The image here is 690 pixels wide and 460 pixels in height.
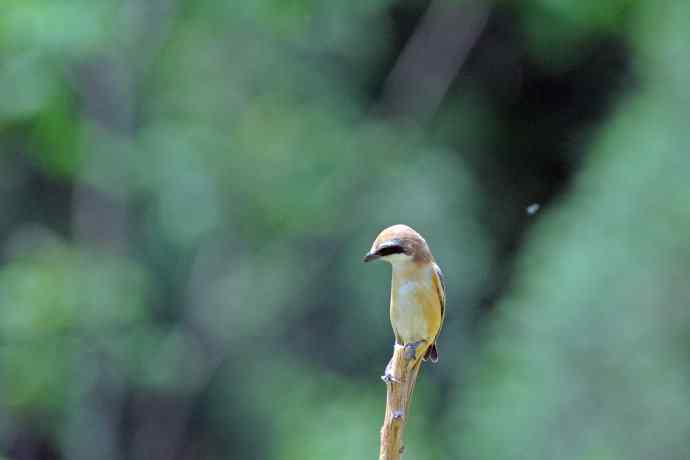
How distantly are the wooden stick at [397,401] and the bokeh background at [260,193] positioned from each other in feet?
15.7

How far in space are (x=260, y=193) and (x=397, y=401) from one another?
619cm

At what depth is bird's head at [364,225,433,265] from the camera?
7.07ft

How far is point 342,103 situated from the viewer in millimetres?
8359

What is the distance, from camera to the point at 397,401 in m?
1.95

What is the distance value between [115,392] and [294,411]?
155 centimetres

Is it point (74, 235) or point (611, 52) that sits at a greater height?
point (611, 52)

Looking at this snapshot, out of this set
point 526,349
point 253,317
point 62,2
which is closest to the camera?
point 526,349

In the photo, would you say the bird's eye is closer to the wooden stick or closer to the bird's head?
the bird's head

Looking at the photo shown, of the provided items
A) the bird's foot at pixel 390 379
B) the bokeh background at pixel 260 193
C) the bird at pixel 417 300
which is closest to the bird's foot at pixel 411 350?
the bird at pixel 417 300

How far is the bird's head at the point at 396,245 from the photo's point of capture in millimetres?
2154

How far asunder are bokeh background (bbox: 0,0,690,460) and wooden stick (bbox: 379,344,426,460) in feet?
15.7

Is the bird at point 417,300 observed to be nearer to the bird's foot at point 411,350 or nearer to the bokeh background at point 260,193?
the bird's foot at point 411,350

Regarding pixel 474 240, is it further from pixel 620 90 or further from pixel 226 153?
pixel 226 153

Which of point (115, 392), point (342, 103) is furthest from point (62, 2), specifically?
point (115, 392)
